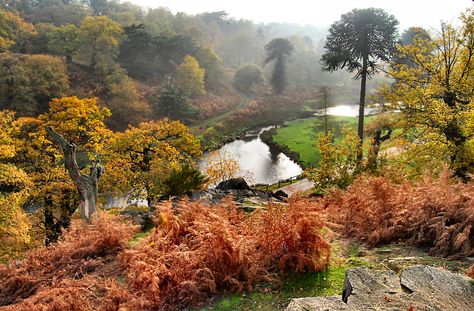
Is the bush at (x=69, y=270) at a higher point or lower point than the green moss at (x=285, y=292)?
lower

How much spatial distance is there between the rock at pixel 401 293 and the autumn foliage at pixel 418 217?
1864 mm

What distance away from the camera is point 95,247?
10.4 meters

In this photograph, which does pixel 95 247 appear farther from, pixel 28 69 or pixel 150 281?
pixel 28 69

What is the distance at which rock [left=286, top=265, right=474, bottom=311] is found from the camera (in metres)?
5.04

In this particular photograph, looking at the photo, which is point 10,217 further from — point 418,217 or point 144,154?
point 418,217

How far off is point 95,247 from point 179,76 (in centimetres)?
6234

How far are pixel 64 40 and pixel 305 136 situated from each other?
157 ft

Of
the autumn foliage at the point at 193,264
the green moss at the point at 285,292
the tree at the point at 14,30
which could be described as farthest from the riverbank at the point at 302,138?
the tree at the point at 14,30

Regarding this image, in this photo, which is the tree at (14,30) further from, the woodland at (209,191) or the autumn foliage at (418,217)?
the autumn foliage at (418,217)

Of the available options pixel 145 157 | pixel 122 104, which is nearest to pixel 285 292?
pixel 145 157

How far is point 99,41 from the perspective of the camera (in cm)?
6238

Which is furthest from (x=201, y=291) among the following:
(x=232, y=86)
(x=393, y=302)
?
(x=232, y=86)

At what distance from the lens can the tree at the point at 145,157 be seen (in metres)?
23.0

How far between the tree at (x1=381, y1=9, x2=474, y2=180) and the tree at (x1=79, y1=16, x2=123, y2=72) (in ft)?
176
